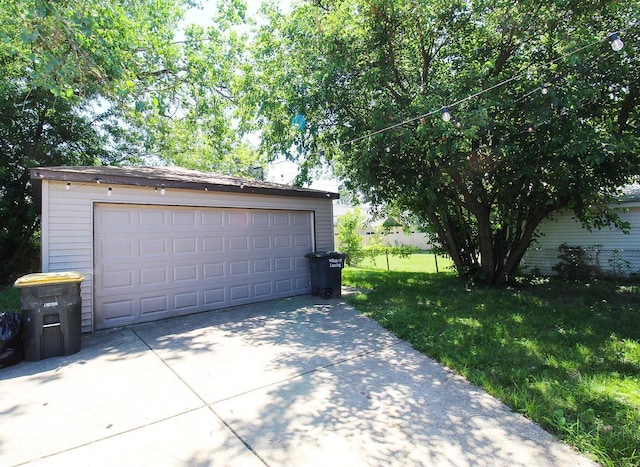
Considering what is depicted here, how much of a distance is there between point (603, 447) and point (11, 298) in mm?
10979

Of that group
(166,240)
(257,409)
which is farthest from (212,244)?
(257,409)

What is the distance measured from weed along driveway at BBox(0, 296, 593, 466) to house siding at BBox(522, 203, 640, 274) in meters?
9.15

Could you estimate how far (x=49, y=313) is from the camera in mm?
4047

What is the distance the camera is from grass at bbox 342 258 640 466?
260cm

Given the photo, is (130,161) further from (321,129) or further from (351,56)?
(351,56)

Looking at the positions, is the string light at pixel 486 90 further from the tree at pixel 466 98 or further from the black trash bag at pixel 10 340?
the black trash bag at pixel 10 340

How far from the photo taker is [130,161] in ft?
45.5

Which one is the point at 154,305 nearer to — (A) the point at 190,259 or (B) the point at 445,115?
(A) the point at 190,259

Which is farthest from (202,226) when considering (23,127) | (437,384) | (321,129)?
(23,127)

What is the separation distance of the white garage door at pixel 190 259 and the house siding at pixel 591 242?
8138 millimetres

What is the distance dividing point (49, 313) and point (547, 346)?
242 inches

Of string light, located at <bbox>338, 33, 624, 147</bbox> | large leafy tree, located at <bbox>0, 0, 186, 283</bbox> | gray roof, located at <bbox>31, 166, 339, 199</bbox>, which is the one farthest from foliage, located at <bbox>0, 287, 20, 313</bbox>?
string light, located at <bbox>338, 33, 624, 147</bbox>

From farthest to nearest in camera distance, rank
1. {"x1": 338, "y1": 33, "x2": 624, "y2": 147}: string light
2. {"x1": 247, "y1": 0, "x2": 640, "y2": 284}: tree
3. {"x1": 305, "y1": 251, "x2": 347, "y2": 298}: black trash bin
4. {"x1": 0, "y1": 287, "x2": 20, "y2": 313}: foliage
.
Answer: {"x1": 305, "y1": 251, "x2": 347, "y2": 298}: black trash bin, {"x1": 0, "y1": 287, "x2": 20, "y2": 313}: foliage, {"x1": 247, "y1": 0, "x2": 640, "y2": 284}: tree, {"x1": 338, "y1": 33, "x2": 624, "y2": 147}: string light

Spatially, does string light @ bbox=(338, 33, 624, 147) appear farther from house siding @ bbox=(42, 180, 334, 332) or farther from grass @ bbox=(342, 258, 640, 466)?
house siding @ bbox=(42, 180, 334, 332)
